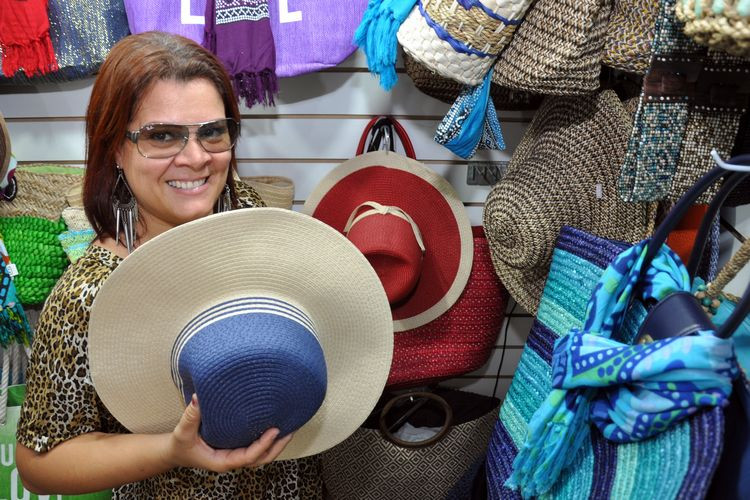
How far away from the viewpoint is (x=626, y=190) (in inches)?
50.5

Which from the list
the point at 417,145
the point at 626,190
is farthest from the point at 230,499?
the point at 417,145

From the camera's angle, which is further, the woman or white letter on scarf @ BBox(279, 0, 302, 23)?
white letter on scarf @ BBox(279, 0, 302, 23)

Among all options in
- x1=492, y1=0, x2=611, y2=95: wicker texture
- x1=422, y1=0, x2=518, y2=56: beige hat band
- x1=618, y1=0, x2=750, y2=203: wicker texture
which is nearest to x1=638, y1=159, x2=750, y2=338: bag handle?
x1=618, y1=0, x2=750, y2=203: wicker texture

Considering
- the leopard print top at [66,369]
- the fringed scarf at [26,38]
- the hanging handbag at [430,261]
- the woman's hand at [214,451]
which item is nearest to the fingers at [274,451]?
the woman's hand at [214,451]

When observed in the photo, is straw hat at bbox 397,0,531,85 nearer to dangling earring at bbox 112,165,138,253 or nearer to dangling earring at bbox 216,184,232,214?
dangling earring at bbox 216,184,232,214

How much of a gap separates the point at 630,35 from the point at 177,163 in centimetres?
88

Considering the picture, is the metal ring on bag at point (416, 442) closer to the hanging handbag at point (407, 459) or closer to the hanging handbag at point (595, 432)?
the hanging handbag at point (407, 459)

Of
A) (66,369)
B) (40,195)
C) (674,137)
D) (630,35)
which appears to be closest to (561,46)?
(630,35)

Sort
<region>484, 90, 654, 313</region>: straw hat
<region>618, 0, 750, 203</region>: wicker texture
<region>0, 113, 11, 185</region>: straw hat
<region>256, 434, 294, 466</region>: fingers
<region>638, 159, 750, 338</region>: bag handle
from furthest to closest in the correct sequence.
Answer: <region>0, 113, 11, 185</region>: straw hat, <region>484, 90, 654, 313</region>: straw hat, <region>618, 0, 750, 203</region>: wicker texture, <region>256, 434, 294, 466</region>: fingers, <region>638, 159, 750, 338</region>: bag handle

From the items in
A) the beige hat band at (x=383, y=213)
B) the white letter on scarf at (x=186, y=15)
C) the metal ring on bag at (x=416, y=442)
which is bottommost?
the metal ring on bag at (x=416, y=442)

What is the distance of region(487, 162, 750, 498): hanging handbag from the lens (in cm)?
75

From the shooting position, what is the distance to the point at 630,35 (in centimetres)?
124

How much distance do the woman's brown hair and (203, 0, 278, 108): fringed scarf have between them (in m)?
0.49

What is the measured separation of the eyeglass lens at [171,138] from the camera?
1119mm
